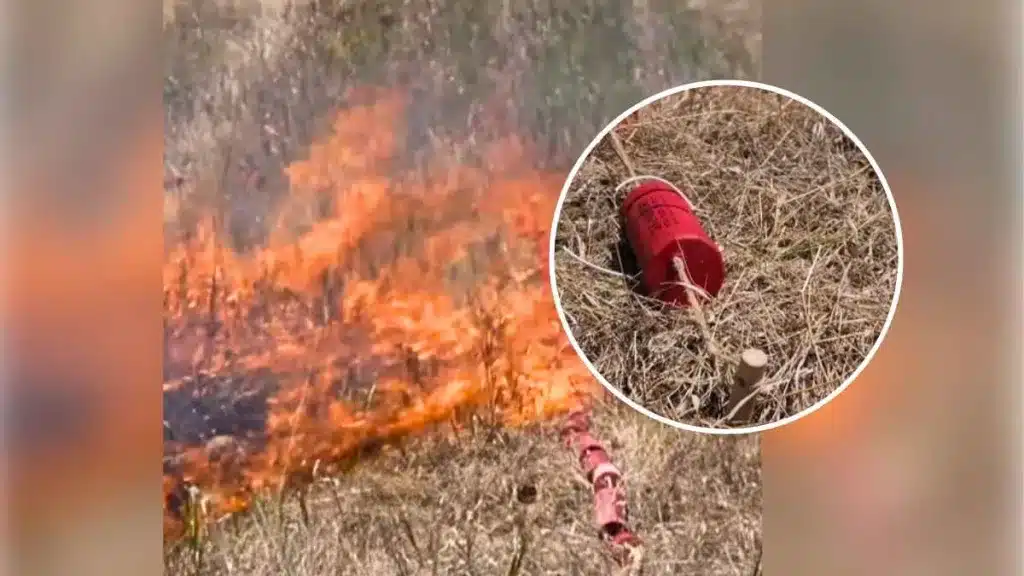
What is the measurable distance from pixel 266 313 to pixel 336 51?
0.38 metres

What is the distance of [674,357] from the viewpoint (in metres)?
1.12

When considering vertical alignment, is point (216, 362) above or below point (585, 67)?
below

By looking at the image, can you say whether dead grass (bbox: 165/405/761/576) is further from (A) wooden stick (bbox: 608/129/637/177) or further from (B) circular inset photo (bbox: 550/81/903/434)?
(A) wooden stick (bbox: 608/129/637/177)

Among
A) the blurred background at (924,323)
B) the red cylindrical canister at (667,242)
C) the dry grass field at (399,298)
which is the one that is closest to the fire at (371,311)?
the dry grass field at (399,298)

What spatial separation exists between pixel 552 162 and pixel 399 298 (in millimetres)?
292

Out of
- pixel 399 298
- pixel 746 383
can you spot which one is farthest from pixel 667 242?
pixel 399 298

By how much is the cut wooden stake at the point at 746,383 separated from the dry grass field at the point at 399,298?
1.8 inches

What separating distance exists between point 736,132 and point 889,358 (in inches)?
15.5

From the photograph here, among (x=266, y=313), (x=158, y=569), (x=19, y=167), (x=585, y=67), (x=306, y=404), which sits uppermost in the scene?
(x=585, y=67)

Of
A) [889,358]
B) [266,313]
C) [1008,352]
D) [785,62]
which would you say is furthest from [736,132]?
[266,313]

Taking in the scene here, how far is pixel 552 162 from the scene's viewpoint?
3.71 feet

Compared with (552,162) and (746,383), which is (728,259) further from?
(552,162)

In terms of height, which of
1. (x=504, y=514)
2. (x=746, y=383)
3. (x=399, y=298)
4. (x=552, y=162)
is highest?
(x=552, y=162)

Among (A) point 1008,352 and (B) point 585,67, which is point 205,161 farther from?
(A) point 1008,352
